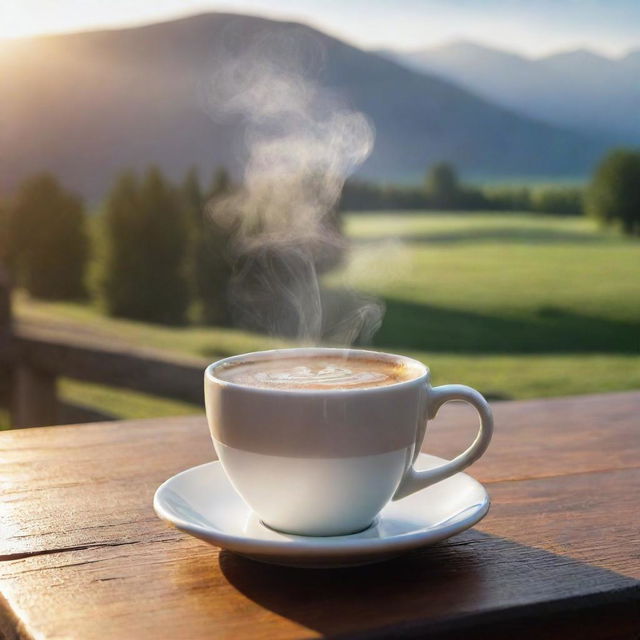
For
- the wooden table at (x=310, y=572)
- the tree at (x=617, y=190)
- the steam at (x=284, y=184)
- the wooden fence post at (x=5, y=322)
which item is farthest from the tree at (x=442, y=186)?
the wooden table at (x=310, y=572)

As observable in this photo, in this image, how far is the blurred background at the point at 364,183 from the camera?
6695mm

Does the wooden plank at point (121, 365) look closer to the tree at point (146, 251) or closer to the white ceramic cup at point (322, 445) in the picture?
the white ceramic cup at point (322, 445)

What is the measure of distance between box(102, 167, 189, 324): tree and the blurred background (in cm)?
2

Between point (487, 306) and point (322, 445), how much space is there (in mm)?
6991

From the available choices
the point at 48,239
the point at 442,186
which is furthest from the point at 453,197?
the point at 48,239

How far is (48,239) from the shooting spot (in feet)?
21.7

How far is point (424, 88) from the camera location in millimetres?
7414

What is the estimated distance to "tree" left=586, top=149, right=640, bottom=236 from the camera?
272 inches

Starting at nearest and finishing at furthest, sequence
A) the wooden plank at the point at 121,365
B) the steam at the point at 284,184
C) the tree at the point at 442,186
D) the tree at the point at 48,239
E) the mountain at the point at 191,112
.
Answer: the steam at the point at 284,184 → the wooden plank at the point at 121,365 → the tree at the point at 48,239 → the mountain at the point at 191,112 → the tree at the point at 442,186

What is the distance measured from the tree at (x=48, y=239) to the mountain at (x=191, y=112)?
0.17 m

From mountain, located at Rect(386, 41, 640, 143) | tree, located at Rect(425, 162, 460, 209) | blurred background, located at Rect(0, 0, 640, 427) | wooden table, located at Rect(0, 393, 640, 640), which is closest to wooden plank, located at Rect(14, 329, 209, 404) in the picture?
wooden table, located at Rect(0, 393, 640, 640)

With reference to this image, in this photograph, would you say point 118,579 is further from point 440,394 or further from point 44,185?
point 44,185

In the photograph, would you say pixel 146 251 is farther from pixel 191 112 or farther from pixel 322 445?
pixel 322 445

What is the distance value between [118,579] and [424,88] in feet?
23.8
